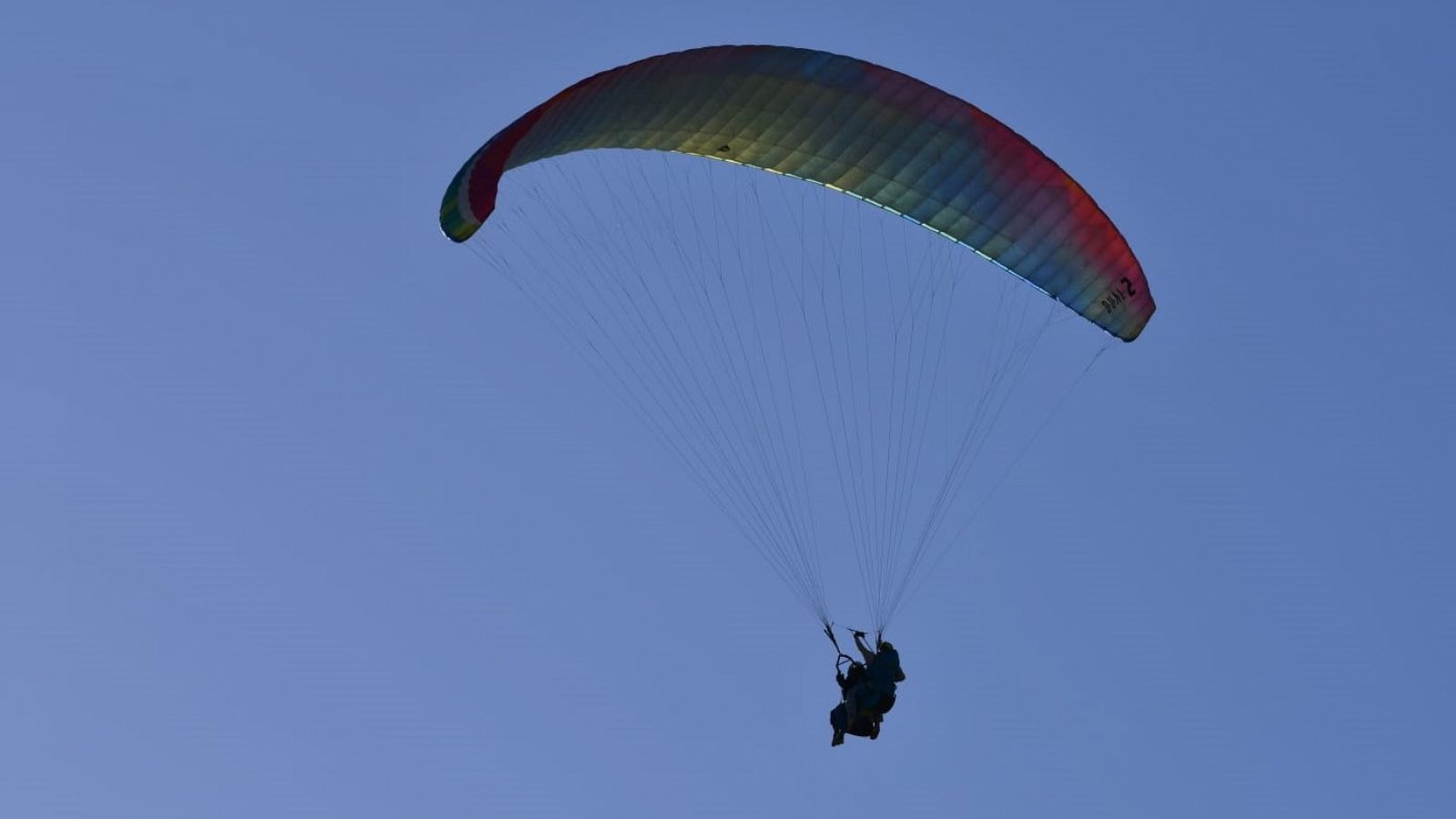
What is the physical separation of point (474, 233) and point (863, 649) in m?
6.56

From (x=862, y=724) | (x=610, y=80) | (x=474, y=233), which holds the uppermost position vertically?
(x=610, y=80)

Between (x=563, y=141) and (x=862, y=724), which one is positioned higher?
(x=563, y=141)

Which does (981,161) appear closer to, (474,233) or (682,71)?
(682,71)

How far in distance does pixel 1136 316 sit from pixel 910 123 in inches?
141

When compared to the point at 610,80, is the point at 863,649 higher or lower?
lower

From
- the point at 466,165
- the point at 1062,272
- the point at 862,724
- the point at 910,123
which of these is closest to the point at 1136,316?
the point at 1062,272

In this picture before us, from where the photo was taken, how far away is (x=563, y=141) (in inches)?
1483

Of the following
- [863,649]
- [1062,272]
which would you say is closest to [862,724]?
[863,649]

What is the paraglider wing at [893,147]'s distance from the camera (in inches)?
1510

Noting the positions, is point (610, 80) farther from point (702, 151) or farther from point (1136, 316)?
point (1136, 316)

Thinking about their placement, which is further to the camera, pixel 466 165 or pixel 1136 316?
pixel 1136 316

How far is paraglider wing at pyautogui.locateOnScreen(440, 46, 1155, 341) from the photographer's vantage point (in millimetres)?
38344

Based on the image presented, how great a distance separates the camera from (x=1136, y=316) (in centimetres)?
3981

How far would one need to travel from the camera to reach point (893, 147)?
39.3 metres
